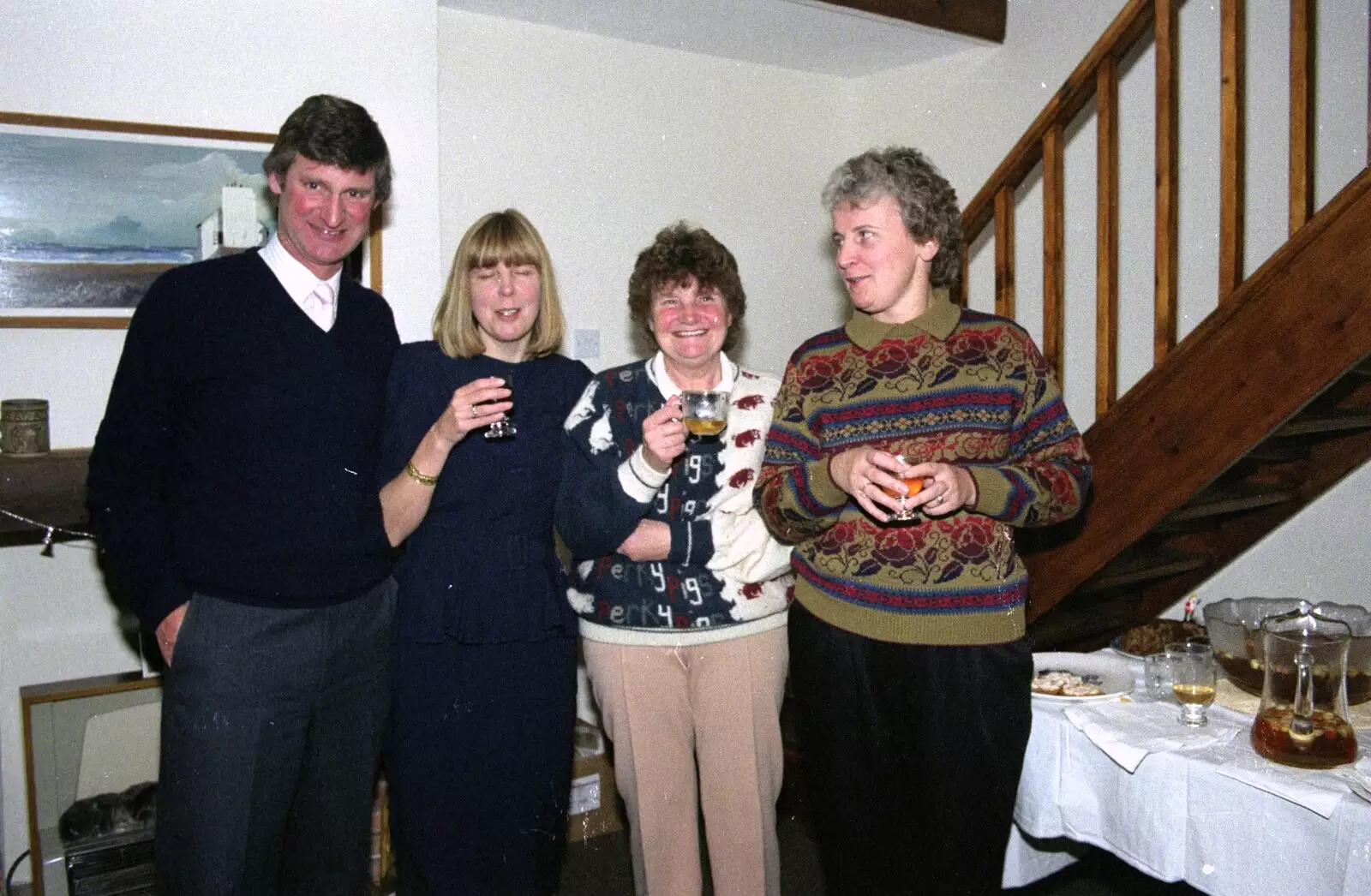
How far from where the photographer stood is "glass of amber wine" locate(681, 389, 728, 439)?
1.96 metres

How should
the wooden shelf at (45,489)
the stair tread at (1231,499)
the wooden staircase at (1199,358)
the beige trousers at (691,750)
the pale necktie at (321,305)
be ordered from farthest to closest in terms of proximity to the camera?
1. the stair tread at (1231,499)
2. the wooden shelf at (45,489)
3. the wooden staircase at (1199,358)
4. the beige trousers at (691,750)
5. the pale necktie at (321,305)

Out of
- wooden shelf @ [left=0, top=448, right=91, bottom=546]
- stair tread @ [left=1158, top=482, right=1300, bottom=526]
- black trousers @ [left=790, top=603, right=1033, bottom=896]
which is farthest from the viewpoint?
stair tread @ [left=1158, top=482, right=1300, bottom=526]

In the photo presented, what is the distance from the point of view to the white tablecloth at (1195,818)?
1.59 m

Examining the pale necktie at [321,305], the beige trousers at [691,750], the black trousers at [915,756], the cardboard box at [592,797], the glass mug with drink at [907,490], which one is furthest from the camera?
the cardboard box at [592,797]

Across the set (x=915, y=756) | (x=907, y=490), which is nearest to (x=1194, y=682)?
(x=915, y=756)

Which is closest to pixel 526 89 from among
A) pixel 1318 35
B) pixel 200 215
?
pixel 200 215

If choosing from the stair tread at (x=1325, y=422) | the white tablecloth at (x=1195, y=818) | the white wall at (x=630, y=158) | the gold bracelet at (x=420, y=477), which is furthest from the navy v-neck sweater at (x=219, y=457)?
the stair tread at (x=1325, y=422)

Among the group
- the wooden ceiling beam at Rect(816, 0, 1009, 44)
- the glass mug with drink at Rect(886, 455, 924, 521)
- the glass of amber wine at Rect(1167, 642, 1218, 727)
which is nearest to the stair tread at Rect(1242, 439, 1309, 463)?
the glass of amber wine at Rect(1167, 642, 1218, 727)

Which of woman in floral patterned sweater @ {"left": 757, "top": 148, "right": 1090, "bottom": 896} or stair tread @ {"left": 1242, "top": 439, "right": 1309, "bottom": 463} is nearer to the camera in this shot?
woman in floral patterned sweater @ {"left": 757, "top": 148, "right": 1090, "bottom": 896}

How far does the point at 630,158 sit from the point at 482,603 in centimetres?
255

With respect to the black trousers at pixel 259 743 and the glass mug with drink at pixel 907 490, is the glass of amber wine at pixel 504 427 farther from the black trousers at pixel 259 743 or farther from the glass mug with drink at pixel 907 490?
the glass mug with drink at pixel 907 490

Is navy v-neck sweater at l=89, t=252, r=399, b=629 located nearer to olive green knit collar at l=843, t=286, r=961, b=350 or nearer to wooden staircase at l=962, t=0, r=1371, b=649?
olive green knit collar at l=843, t=286, r=961, b=350

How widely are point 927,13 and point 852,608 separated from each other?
3.06 meters

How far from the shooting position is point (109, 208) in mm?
2873
